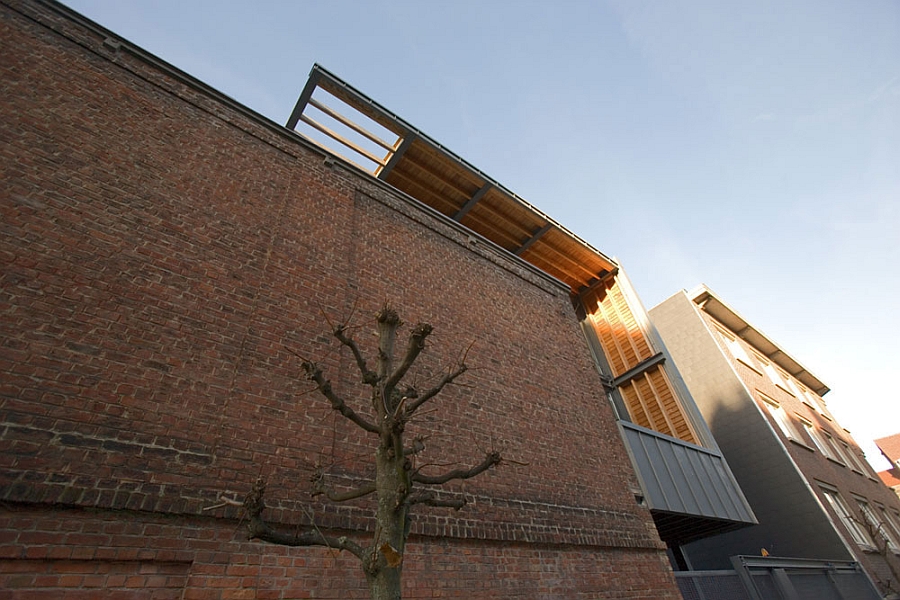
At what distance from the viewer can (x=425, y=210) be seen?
9.00m

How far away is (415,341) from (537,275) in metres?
7.74

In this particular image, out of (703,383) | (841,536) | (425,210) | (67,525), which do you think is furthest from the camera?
(703,383)

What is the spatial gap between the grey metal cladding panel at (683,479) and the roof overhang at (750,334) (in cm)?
939

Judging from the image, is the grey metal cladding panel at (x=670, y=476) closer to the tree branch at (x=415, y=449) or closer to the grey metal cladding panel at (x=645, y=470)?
the grey metal cladding panel at (x=645, y=470)

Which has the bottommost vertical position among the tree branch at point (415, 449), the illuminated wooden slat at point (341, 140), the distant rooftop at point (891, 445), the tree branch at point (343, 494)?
the tree branch at point (343, 494)

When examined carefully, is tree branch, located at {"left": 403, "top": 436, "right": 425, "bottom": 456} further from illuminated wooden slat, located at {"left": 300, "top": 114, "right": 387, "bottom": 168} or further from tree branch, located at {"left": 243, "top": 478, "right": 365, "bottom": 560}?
illuminated wooden slat, located at {"left": 300, "top": 114, "right": 387, "bottom": 168}

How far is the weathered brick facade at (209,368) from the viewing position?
3.59 metres

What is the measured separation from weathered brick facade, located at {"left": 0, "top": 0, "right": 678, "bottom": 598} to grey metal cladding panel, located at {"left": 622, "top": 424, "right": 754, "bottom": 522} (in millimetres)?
834

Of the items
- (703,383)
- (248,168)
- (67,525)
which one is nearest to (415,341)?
(67,525)

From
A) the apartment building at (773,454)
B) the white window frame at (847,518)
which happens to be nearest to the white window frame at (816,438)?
the apartment building at (773,454)

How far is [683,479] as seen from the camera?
30.6 ft

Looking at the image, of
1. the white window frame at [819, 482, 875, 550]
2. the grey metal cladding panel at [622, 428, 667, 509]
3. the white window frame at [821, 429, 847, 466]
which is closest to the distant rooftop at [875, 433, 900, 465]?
the white window frame at [821, 429, 847, 466]

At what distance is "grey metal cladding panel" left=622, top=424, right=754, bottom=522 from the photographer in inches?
339

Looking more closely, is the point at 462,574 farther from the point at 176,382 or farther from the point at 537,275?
the point at 537,275
